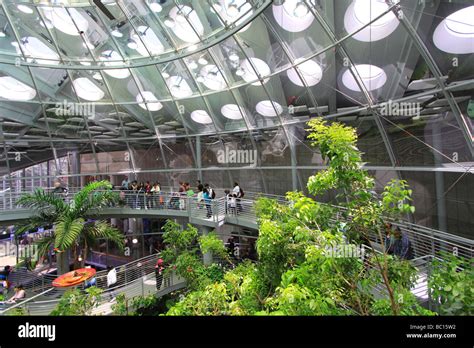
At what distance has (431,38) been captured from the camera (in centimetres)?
511

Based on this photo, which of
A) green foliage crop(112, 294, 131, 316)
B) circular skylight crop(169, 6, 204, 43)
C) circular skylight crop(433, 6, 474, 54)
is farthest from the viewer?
circular skylight crop(169, 6, 204, 43)

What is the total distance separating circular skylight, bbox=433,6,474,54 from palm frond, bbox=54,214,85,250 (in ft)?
37.6

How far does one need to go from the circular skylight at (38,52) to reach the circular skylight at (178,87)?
5.09 m

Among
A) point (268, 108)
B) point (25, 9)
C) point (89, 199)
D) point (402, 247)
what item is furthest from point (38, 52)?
point (402, 247)

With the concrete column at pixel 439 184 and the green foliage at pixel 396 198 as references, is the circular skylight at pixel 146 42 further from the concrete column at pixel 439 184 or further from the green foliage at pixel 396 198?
the green foliage at pixel 396 198

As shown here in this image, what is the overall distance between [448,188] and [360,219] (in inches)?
174

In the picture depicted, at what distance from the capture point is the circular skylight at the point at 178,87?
11.8 metres

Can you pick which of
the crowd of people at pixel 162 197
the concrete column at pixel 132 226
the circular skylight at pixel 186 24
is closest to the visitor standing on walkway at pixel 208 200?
the crowd of people at pixel 162 197

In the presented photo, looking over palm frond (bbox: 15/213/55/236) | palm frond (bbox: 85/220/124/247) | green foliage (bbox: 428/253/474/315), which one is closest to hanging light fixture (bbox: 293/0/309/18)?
green foliage (bbox: 428/253/474/315)

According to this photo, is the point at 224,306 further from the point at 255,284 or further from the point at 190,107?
the point at 190,107

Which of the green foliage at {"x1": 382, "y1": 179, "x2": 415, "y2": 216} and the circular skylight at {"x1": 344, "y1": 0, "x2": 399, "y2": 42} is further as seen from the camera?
the circular skylight at {"x1": 344, "y1": 0, "x2": 399, "y2": 42}

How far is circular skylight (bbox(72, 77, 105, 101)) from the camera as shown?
40.5 ft

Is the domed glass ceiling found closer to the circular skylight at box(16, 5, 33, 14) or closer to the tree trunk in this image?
the circular skylight at box(16, 5, 33, 14)

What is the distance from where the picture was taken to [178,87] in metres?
12.1
